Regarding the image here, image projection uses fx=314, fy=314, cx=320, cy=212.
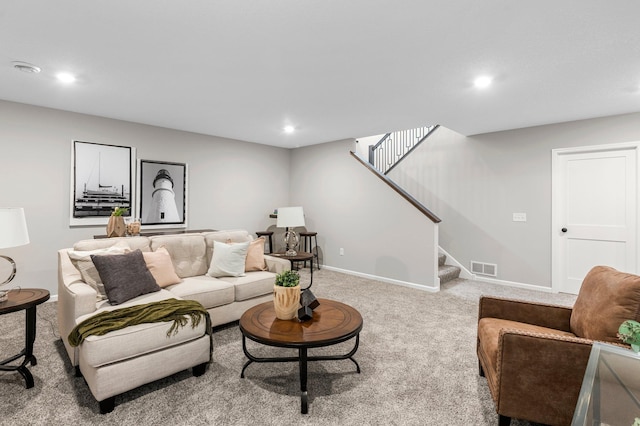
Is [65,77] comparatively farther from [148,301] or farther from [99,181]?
[148,301]

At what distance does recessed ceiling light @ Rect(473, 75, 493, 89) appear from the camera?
2897mm

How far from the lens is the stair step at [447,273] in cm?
482

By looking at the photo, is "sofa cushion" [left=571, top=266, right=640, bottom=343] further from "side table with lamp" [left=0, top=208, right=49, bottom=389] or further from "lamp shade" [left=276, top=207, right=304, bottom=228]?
"side table with lamp" [left=0, top=208, right=49, bottom=389]

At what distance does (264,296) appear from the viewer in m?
3.34

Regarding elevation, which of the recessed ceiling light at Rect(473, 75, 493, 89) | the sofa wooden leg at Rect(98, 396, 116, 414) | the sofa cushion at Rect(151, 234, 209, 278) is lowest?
the sofa wooden leg at Rect(98, 396, 116, 414)

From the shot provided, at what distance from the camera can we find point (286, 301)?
217 cm

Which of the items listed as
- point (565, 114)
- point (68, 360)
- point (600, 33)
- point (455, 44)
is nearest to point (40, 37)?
point (68, 360)

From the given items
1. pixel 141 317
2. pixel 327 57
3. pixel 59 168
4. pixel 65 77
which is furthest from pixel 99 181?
pixel 327 57

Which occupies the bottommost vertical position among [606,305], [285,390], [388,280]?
[285,390]

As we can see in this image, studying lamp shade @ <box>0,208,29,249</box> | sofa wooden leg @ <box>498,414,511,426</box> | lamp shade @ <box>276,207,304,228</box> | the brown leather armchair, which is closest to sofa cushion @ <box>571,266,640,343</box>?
the brown leather armchair

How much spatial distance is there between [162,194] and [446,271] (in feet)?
15.1

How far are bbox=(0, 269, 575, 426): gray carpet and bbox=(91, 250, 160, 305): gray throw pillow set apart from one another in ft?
2.00

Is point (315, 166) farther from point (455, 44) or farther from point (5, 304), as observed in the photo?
point (5, 304)

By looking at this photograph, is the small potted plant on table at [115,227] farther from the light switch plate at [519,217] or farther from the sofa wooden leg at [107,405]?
the light switch plate at [519,217]
